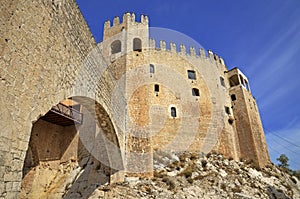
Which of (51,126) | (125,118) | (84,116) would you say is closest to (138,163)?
(125,118)

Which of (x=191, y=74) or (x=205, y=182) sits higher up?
(x=191, y=74)

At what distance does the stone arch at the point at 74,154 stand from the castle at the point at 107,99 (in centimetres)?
6

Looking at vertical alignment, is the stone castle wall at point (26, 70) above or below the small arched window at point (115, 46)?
below

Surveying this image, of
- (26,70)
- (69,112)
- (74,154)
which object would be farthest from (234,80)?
(26,70)

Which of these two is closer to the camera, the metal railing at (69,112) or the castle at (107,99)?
the castle at (107,99)

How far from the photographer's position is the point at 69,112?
13.2m

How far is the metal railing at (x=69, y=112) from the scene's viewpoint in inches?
480

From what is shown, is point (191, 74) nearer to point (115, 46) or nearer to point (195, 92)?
point (195, 92)

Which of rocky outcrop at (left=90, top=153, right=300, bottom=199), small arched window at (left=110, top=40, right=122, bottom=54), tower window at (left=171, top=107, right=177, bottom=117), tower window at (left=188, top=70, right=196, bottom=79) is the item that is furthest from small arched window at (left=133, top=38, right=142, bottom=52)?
rocky outcrop at (left=90, top=153, right=300, bottom=199)

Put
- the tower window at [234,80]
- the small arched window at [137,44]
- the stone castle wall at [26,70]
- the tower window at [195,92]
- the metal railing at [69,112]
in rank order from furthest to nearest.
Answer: the tower window at [234,80] → the tower window at [195,92] → the small arched window at [137,44] → the metal railing at [69,112] → the stone castle wall at [26,70]

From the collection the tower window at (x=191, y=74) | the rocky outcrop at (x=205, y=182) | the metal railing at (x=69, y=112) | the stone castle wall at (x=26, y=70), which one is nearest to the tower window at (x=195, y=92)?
the tower window at (x=191, y=74)

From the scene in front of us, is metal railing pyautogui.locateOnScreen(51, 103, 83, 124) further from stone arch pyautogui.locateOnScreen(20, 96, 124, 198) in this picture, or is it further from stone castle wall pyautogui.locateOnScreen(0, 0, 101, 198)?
stone castle wall pyautogui.locateOnScreen(0, 0, 101, 198)

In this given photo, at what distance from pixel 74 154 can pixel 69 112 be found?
2.53 metres

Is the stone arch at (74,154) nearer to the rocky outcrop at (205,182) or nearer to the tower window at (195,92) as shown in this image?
the rocky outcrop at (205,182)
